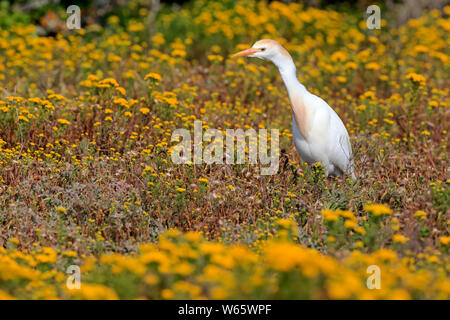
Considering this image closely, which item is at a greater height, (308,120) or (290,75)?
(290,75)

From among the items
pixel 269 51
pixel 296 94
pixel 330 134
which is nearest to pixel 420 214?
pixel 330 134

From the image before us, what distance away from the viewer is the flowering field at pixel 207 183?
266 centimetres

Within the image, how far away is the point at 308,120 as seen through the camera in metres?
4.50

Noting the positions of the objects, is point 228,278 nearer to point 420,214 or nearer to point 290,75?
point 420,214

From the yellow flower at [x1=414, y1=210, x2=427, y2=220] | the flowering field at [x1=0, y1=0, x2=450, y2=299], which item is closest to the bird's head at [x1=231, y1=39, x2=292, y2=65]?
the flowering field at [x1=0, y1=0, x2=450, y2=299]

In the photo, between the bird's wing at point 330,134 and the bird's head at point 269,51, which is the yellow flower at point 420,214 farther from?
the bird's head at point 269,51

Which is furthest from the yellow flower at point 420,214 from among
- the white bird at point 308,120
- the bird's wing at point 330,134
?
the bird's wing at point 330,134

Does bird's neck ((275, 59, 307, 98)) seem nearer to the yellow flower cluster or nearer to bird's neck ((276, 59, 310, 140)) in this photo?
bird's neck ((276, 59, 310, 140))

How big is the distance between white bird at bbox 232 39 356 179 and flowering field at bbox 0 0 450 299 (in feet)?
0.56

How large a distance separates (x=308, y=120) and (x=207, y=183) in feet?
2.81

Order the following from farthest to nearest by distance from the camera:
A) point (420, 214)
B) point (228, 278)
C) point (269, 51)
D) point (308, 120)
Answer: point (308, 120) < point (269, 51) < point (420, 214) < point (228, 278)

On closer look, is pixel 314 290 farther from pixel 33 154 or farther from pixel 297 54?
pixel 297 54

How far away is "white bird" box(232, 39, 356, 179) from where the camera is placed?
4.41m
